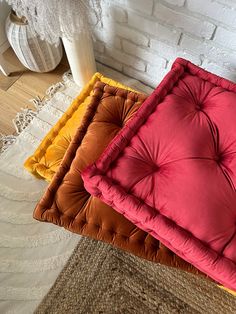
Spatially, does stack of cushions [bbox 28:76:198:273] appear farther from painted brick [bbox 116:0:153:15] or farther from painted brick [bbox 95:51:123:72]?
painted brick [bbox 95:51:123:72]

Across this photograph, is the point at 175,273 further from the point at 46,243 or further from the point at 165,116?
the point at 165,116

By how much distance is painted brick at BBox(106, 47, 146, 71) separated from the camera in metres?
1.15

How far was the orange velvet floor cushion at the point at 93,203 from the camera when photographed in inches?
26.8

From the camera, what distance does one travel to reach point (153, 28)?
960 millimetres

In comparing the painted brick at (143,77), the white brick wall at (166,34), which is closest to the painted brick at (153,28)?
the white brick wall at (166,34)

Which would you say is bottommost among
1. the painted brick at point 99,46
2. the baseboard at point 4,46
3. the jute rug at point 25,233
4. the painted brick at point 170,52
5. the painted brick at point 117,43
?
the jute rug at point 25,233

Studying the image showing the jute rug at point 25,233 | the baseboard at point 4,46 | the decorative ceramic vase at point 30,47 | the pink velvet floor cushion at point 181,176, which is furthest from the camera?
the baseboard at point 4,46

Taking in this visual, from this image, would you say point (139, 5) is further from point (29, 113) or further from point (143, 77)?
point (29, 113)

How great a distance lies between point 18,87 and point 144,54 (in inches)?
22.1

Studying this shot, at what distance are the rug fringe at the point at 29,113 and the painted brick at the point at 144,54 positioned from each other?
0.30 metres

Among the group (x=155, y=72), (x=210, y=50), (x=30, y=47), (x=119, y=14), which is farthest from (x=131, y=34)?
(x=30, y=47)

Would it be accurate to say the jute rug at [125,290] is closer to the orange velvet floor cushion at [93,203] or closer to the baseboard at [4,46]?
the orange velvet floor cushion at [93,203]

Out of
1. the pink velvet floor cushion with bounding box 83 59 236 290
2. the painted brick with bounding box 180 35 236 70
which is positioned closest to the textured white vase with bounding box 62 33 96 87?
the painted brick with bounding box 180 35 236 70

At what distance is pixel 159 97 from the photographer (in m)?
0.70
